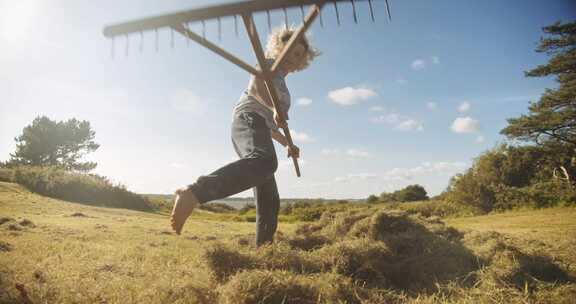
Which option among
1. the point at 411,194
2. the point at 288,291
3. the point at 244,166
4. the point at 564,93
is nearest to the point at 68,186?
the point at 244,166

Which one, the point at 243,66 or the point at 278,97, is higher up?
the point at 243,66

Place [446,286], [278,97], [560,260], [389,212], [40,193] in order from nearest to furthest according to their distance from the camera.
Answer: [446,286] < [560,260] < [278,97] < [389,212] < [40,193]

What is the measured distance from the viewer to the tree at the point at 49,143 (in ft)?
92.5

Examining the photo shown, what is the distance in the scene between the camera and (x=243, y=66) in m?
2.70

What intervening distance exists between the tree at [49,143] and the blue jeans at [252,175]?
3226 cm

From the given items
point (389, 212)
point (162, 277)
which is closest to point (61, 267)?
point (162, 277)

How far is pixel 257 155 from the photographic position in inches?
97.3

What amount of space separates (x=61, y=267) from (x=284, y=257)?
4.82ft

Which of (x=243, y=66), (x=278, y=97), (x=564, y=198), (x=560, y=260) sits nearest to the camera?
(x=560, y=260)

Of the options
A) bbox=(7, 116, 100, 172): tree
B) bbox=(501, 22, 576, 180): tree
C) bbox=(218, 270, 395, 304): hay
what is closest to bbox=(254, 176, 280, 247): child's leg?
bbox=(218, 270, 395, 304): hay

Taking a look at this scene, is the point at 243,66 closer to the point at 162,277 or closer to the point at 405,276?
the point at 162,277

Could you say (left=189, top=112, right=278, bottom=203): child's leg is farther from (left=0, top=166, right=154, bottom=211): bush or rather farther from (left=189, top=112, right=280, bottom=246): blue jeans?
(left=0, top=166, right=154, bottom=211): bush

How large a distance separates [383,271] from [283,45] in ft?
8.08

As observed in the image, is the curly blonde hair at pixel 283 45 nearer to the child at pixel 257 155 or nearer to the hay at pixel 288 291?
the child at pixel 257 155
